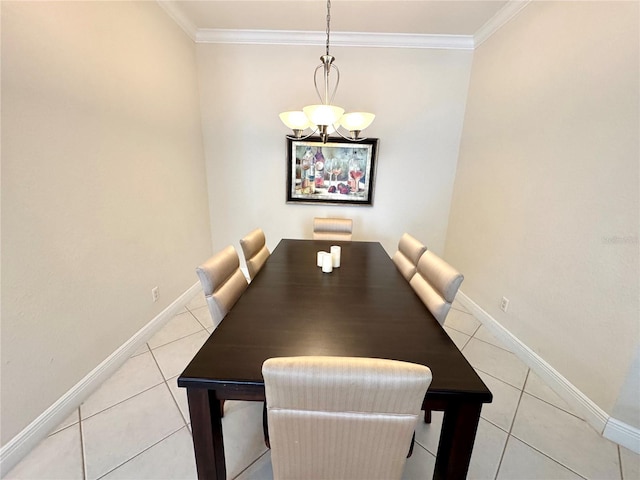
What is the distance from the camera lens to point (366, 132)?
298 centimetres

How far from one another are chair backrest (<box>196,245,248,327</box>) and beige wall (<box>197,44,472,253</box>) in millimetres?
1779

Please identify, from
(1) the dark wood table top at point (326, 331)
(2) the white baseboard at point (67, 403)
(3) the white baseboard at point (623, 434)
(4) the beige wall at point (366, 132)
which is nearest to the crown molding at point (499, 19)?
(4) the beige wall at point (366, 132)

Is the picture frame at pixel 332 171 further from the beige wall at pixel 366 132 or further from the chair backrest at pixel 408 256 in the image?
the chair backrest at pixel 408 256

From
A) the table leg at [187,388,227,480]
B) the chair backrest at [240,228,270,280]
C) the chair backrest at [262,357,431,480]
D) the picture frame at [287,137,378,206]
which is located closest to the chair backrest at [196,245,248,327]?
the chair backrest at [240,228,270,280]

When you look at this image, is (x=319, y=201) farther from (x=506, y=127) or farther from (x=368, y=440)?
(x=368, y=440)

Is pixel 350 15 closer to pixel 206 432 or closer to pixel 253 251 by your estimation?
pixel 253 251

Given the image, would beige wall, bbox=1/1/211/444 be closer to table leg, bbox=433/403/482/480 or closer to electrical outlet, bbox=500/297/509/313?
table leg, bbox=433/403/482/480

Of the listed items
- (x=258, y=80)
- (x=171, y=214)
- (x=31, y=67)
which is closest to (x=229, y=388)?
(x=31, y=67)

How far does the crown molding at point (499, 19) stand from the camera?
2.09m

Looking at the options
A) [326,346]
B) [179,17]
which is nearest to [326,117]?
[326,346]

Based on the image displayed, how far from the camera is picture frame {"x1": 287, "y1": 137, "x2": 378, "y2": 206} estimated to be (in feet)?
9.68

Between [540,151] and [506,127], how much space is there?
475 mm

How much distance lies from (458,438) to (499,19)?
3106 millimetres

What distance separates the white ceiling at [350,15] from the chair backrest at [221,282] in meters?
2.20
